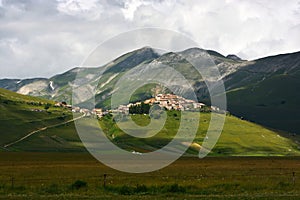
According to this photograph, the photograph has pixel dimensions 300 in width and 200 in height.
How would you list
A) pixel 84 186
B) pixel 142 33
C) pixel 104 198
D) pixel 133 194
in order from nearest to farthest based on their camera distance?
pixel 104 198
pixel 133 194
pixel 84 186
pixel 142 33

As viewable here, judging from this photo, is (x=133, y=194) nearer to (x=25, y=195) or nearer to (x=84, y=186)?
(x=84, y=186)

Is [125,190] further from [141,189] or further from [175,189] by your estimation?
[175,189]

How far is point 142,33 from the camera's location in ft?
213

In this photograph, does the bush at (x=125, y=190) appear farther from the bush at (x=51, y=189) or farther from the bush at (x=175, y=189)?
the bush at (x=51, y=189)

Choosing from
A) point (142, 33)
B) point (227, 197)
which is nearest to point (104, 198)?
point (227, 197)

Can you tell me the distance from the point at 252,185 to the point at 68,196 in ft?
69.3

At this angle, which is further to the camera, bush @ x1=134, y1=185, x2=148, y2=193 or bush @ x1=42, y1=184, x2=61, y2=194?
bush @ x1=134, y1=185, x2=148, y2=193

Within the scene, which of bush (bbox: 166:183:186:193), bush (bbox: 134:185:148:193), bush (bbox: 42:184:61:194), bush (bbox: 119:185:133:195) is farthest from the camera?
bush (bbox: 166:183:186:193)

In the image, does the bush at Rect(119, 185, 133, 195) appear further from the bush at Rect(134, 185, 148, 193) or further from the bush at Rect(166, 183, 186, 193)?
the bush at Rect(166, 183, 186, 193)

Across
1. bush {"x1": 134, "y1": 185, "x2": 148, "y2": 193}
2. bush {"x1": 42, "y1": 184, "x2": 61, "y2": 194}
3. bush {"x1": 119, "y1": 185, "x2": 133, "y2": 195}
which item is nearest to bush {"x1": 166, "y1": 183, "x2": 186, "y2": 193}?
bush {"x1": 134, "y1": 185, "x2": 148, "y2": 193}

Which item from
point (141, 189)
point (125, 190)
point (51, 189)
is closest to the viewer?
point (125, 190)

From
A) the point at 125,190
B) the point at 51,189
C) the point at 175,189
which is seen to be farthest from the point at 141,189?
the point at 51,189

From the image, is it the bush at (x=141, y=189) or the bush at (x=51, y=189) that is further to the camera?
the bush at (x=141, y=189)

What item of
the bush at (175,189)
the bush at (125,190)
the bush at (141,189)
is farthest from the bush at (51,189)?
the bush at (175,189)
